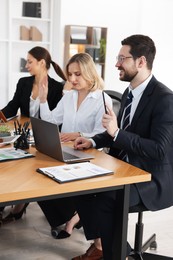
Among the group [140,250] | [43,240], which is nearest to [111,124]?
[140,250]

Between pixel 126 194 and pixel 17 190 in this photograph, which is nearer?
pixel 17 190

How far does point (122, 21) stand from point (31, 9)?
1602 millimetres

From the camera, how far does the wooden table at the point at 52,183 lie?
4.87ft

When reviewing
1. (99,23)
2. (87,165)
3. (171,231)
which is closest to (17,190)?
(87,165)

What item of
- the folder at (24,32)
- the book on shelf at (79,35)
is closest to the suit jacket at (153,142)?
the book on shelf at (79,35)

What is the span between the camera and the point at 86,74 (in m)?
2.76

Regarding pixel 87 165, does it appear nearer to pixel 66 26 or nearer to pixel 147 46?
pixel 147 46

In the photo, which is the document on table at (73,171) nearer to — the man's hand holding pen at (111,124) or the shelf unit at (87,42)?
the man's hand holding pen at (111,124)

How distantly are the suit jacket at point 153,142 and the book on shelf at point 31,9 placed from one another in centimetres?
444

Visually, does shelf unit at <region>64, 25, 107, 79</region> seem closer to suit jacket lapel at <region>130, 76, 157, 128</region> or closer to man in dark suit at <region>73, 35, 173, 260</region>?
man in dark suit at <region>73, 35, 173, 260</region>

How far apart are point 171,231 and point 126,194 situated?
124 cm

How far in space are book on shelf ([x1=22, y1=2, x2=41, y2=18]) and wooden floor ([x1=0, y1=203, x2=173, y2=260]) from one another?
Result: 12.9 ft

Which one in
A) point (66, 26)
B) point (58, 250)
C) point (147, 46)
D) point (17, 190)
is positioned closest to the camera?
point (17, 190)

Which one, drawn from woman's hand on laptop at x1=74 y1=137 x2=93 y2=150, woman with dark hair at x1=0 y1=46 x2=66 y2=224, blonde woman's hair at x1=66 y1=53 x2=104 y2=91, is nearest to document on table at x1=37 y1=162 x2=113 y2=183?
woman's hand on laptop at x1=74 y1=137 x2=93 y2=150
